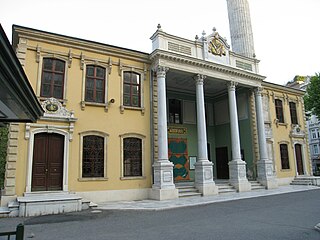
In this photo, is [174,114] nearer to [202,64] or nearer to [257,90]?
[202,64]

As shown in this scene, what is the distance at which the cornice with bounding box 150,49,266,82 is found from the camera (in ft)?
45.8

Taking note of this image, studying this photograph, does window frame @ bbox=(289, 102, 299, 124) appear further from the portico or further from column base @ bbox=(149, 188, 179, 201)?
column base @ bbox=(149, 188, 179, 201)

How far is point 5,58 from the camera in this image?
2.47 metres

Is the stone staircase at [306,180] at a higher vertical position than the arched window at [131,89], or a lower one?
lower

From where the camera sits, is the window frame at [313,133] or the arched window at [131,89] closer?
the arched window at [131,89]

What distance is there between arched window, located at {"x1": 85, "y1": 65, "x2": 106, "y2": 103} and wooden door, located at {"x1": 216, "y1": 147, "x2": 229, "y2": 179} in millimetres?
10577

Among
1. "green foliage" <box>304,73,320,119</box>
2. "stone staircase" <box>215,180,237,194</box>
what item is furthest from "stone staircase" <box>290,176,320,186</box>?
"green foliage" <box>304,73,320,119</box>

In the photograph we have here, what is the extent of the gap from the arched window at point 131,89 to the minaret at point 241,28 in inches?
391

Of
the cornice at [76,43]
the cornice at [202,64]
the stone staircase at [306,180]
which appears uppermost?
the cornice at [76,43]

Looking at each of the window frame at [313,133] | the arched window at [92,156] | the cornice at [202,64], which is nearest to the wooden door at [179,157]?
the cornice at [202,64]

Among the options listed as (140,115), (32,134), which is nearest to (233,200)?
(140,115)

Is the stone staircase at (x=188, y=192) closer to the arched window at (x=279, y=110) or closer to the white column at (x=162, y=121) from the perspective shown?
the white column at (x=162, y=121)

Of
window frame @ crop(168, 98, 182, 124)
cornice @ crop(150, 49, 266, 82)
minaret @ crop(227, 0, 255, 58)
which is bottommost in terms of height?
window frame @ crop(168, 98, 182, 124)

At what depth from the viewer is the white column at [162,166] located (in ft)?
41.0
